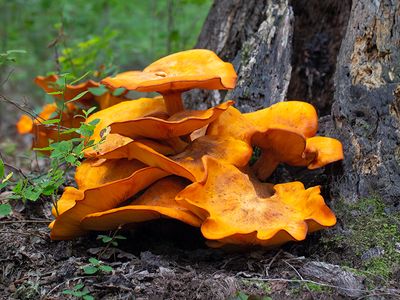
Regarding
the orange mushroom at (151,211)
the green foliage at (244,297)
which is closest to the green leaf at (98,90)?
the orange mushroom at (151,211)

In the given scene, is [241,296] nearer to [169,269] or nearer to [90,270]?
[169,269]

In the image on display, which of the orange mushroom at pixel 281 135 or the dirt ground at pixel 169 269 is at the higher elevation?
the orange mushroom at pixel 281 135

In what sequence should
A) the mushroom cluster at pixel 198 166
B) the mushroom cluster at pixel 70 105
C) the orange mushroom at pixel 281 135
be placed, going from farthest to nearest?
the mushroom cluster at pixel 70 105 → the orange mushroom at pixel 281 135 → the mushroom cluster at pixel 198 166

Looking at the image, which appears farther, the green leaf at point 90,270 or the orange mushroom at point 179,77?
the orange mushroom at point 179,77

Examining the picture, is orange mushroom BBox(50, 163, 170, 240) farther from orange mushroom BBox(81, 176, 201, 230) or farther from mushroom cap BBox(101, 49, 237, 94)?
mushroom cap BBox(101, 49, 237, 94)

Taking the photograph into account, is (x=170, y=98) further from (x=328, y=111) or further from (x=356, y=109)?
(x=328, y=111)

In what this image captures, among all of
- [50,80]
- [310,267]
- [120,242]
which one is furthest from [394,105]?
[50,80]

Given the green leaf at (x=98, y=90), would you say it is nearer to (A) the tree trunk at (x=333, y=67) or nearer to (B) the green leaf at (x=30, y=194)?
(A) the tree trunk at (x=333, y=67)
